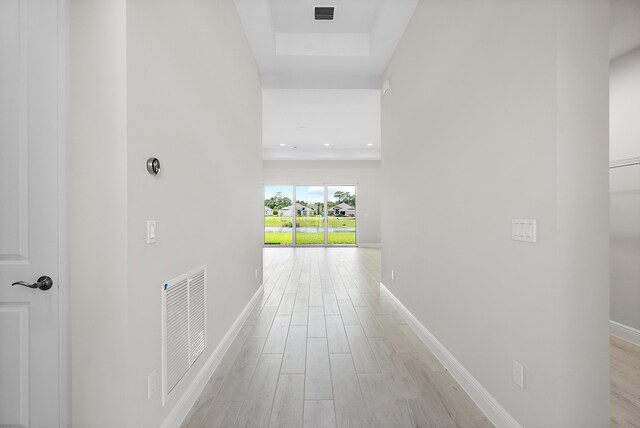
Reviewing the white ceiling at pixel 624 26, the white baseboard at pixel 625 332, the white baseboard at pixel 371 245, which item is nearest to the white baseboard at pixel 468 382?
the white baseboard at pixel 625 332

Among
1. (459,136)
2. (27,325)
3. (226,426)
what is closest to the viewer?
(27,325)

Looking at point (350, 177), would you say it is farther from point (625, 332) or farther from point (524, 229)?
point (524, 229)

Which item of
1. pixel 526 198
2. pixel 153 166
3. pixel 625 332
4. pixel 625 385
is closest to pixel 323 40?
pixel 153 166

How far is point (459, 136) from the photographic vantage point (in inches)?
84.7

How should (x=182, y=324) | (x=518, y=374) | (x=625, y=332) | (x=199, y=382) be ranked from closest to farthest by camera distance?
(x=518, y=374), (x=182, y=324), (x=199, y=382), (x=625, y=332)

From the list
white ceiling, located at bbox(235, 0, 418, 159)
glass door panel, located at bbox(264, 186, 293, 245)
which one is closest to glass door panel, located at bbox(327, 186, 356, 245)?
glass door panel, located at bbox(264, 186, 293, 245)

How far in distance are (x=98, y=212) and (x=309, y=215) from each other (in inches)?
366

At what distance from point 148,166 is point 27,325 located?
0.84 m

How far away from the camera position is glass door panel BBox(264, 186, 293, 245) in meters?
10.5

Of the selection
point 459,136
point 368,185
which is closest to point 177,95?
point 459,136

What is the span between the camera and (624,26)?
2.58 meters

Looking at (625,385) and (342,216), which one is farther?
(342,216)

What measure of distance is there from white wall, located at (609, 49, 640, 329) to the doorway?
25.4 feet

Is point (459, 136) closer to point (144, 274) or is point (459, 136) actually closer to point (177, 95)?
point (177, 95)
